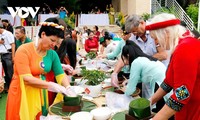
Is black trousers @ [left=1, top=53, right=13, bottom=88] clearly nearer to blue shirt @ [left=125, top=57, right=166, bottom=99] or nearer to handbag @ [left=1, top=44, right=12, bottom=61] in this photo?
handbag @ [left=1, top=44, right=12, bottom=61]

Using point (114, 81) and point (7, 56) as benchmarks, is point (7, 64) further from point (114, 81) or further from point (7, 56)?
point (114, 81)

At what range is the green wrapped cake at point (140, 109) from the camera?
1583 millimetres

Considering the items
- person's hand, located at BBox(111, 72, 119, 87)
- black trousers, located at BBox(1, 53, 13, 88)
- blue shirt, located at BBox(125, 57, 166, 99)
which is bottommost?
black trousers, located at BBox(1, 53, 13, 88)

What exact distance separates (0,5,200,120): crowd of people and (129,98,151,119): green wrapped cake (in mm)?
153

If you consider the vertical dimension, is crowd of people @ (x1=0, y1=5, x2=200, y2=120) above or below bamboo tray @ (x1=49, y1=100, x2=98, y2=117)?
above

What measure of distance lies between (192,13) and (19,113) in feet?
37.2

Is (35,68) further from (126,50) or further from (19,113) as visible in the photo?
(126,50)

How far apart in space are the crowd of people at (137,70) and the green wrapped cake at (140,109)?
153 mm

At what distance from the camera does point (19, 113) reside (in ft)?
6.68

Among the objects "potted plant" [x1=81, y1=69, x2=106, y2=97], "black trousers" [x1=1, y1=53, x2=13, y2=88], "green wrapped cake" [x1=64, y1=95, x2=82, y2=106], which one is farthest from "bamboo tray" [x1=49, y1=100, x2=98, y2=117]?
"black trousers" [x1=1, y1=53, x2=13, y2=88]

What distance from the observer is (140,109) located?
62.1 inches

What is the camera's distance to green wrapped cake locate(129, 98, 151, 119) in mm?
1583

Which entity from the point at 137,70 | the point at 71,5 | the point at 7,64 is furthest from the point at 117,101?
the point at 71,5

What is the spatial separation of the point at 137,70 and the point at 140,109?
609 mm
